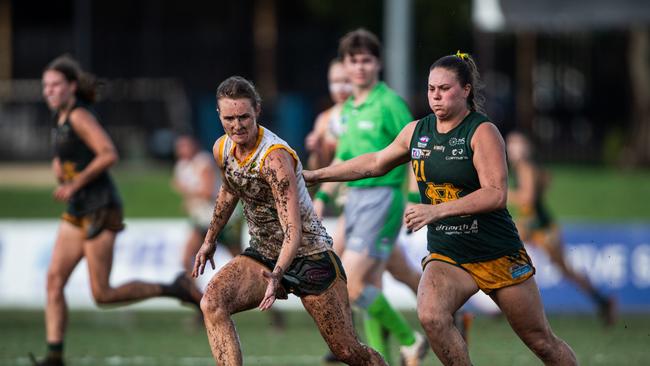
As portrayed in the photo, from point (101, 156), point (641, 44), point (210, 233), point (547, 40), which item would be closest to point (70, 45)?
point (547, 40)

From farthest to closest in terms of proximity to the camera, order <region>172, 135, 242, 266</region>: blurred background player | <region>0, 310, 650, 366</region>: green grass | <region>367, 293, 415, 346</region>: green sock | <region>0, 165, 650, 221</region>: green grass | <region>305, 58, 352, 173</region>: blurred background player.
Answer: <region>0, 165, 650, 221</region>: green grass
<region>172, 135, 242, 266</region>: blurred background player
<region>0, 310, 650, 366</region>: green grass
<region>305, 58, 352, 173</region>: blurred background player
<region>367, 293, 415, 346</region>: green sock

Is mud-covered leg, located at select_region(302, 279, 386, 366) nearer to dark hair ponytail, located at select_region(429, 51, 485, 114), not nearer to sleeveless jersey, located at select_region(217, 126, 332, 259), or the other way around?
sleeveless jersey, located at select_region(217, 126, 332, 259)

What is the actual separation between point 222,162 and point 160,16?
28367 millimetres

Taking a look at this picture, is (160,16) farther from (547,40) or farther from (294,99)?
(547,40)

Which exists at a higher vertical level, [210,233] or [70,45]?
[70,45]

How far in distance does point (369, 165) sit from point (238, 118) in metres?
1.02

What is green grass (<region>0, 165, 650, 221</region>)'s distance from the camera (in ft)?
75.8

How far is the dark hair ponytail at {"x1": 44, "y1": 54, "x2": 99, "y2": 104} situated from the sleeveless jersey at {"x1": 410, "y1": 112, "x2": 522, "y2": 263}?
352 centimetres

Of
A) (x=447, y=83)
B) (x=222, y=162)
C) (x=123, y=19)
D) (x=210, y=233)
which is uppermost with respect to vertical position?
(x=123, y=19)

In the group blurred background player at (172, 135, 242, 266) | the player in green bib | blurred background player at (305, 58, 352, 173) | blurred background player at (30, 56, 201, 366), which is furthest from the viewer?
blurred background player at (172, 135, 242, 266)

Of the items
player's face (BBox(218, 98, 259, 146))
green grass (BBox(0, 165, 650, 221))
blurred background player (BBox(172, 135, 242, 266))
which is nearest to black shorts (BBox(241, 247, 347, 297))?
player's face (BBox(218, 98, 259, 146))

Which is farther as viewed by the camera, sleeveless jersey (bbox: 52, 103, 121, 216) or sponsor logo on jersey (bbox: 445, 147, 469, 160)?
sleeveless jersey (bbox: 52, 103, 121, 216)

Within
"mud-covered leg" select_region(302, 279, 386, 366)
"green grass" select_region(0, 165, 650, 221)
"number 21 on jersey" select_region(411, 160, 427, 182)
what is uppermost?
"number 21 on jersey" select_region(411, 160, 427, 182)

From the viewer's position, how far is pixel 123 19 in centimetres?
3447
